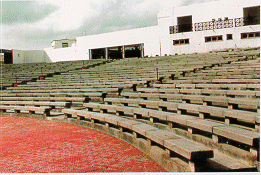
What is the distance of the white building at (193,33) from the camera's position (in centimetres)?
2421

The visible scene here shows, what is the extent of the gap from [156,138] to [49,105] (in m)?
8.12

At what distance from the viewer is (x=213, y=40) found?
25344mm

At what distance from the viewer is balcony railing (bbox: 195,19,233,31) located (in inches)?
987

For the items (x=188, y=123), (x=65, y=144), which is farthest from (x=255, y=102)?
(x=65, y=144)

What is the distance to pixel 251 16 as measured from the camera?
79.9ft

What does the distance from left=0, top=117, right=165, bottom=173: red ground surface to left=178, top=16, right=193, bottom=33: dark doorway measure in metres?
23.4

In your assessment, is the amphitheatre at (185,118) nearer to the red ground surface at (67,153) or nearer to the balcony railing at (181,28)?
the red ground surface at (67,153)

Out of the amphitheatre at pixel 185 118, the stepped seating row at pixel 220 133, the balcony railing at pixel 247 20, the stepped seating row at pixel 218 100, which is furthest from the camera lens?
the balcony railing at pixel 247 20

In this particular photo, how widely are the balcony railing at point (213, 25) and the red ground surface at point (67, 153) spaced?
21.7m

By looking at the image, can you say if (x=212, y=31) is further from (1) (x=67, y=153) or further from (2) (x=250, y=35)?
(1) (x=67, y=153)

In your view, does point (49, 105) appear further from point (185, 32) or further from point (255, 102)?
point (185, 32)

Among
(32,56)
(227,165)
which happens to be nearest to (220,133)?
(227,165)

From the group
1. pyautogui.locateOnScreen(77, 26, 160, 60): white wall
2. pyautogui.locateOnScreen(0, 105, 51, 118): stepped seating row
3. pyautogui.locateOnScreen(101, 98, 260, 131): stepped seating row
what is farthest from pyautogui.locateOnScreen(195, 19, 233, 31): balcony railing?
pyautogui.locateOnScreen(101, 98, 260, 131): stepped seating row

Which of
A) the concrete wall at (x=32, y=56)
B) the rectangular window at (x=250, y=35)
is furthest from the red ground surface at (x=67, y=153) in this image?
the concrete wall at (x=32, y=56)
